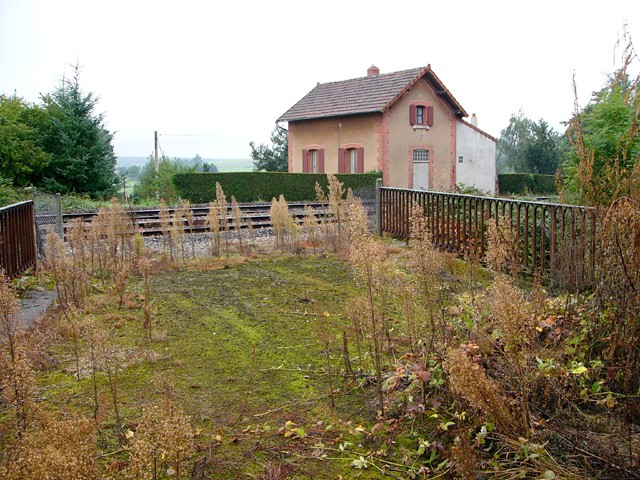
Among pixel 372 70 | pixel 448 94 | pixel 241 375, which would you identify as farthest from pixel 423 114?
pixel 241 375

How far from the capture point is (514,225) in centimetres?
783


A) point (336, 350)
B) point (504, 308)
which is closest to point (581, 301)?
point (504, 308)

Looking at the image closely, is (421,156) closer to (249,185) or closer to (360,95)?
(360,95)

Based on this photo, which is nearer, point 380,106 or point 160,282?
point 160,282

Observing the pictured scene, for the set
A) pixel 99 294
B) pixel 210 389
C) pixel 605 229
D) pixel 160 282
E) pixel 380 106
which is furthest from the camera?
pixel 380 106

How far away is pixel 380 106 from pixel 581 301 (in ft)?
73.7

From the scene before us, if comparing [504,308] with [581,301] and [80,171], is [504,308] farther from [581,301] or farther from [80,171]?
[80,171]

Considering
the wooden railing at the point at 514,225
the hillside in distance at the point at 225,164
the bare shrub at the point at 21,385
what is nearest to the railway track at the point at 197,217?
the wooden railing at the point at 514,225

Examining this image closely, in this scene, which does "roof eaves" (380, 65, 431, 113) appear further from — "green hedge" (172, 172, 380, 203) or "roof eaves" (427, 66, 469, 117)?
"green hedge" (172, 172, 380, 203)

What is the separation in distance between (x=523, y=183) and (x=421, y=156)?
27.6 feet

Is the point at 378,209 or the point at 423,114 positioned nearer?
the point at 378,209

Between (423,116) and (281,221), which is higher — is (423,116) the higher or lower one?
the higher one

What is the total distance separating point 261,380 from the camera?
164 inches

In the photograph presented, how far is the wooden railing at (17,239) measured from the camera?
24.1ft
